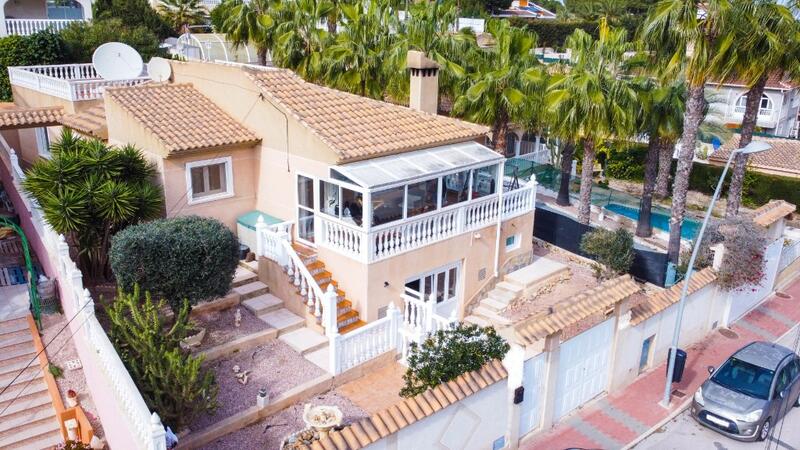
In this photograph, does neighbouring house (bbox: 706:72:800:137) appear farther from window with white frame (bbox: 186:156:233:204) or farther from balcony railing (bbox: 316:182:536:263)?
window with white frame (bbox: 186:156:233:204)

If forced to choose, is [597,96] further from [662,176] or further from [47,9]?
[47,9]

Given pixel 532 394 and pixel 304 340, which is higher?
pixel 304 340

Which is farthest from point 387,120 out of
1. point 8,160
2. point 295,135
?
point 8,160

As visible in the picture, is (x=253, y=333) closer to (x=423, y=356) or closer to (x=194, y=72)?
(x=423, y=356)

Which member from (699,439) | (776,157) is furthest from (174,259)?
(776,157)

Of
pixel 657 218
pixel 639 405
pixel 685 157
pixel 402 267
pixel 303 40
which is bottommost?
pixel 657 218

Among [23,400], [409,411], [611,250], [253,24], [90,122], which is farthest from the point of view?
[253,24]
